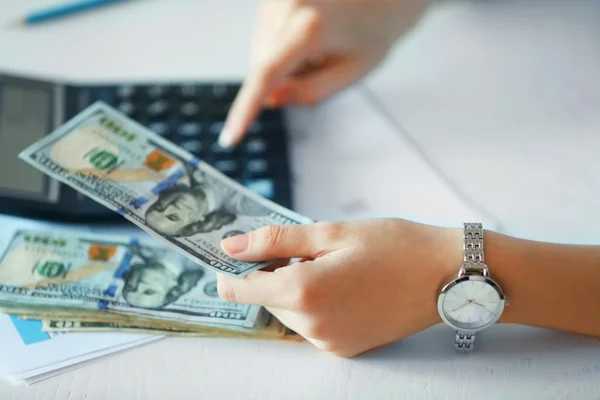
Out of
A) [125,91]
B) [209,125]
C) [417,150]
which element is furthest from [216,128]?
[417,150]

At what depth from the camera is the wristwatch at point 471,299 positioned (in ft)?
1.62

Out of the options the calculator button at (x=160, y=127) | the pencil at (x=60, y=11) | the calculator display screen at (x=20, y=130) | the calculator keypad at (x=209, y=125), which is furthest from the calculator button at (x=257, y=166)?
the pencil at (x=60, y=11)

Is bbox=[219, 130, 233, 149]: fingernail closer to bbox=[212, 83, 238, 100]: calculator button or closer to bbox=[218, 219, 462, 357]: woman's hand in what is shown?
bbox=[212, 83, 238, 100]: calculator button

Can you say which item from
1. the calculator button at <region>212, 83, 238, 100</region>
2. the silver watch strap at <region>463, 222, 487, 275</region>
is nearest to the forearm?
the silver watch strap at <region>463, 222, 487, 275</region>

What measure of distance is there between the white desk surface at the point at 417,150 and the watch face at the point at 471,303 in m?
0.03

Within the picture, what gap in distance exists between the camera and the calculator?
61cm

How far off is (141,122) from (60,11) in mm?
272

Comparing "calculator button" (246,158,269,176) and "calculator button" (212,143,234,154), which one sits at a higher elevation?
"calculator button" (212,143,234,154)

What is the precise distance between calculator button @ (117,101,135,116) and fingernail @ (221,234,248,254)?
26 cm

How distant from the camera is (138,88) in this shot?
730 mm

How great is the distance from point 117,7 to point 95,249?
0.43 metres

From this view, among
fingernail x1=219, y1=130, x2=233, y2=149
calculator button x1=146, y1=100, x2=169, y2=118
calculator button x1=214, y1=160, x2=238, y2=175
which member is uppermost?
calculator button x1=146, y1=100, x2=169, y2=118

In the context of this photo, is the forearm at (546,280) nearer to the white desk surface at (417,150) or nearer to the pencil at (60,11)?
the white desk surface at (417,150)

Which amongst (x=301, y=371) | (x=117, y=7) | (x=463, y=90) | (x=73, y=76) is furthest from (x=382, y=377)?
(x=117, y=7)
